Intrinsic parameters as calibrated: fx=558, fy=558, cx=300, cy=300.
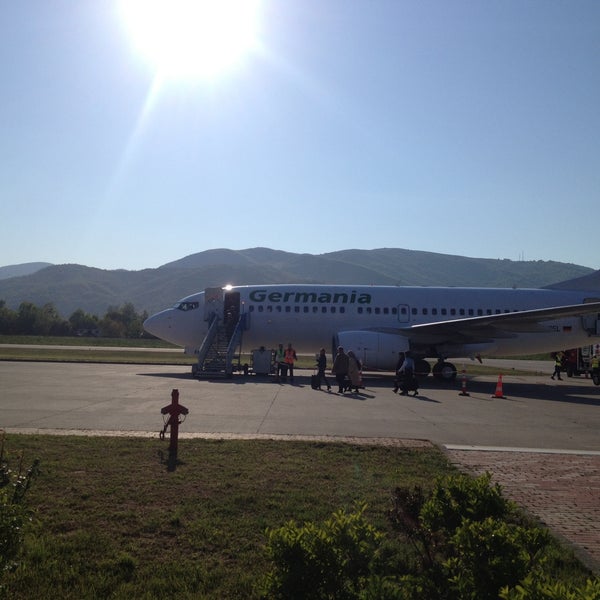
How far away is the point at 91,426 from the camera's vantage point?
1082 centimetres

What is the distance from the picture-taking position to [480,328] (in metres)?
23.1

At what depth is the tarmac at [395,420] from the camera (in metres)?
7.32

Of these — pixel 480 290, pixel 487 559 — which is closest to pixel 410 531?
pixel 487 559

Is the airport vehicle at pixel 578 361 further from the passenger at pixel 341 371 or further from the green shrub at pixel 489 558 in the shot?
the green shrub at pixel 489 558

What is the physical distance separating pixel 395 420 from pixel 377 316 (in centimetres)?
1303

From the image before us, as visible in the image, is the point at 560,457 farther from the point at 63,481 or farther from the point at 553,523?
the point at 63,481

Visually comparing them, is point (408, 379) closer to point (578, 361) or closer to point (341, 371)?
point (341, 371)

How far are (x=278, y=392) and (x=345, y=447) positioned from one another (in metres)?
8.84

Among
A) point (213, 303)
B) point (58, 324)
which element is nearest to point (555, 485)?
point (213, 303)

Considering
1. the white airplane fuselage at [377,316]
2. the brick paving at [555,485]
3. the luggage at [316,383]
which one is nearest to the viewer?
the brick paving at [555,485]

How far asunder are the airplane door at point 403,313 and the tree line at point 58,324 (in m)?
56.2

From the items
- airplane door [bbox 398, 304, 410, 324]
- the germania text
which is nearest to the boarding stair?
the germania text

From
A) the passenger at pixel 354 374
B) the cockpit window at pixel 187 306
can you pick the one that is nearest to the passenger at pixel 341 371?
the passenger at pixel 354 374

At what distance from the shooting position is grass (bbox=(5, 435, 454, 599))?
14.4 ft
